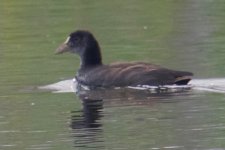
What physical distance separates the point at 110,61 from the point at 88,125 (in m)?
5.40

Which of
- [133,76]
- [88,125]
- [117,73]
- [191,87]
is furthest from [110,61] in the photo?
[88,125]

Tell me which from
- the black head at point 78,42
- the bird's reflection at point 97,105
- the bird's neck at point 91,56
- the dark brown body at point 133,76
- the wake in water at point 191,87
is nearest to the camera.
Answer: the bird's reflection at point 97,105

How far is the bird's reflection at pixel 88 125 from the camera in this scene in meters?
14.0

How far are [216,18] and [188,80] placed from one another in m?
7.92

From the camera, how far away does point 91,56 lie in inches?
771

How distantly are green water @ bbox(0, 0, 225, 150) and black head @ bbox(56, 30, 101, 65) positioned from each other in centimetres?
35

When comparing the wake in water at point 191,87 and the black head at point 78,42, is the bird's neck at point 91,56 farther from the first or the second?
the wake in water at point 191,87

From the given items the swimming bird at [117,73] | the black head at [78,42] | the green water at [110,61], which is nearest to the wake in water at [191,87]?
A: the swimming bird at [117,73]

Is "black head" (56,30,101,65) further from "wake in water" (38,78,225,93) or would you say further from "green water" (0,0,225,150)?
"wake in water" (38,78,225,93)

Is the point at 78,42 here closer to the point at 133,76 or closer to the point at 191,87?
the point at 133,76

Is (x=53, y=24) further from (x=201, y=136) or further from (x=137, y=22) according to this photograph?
(x=201, y=136)

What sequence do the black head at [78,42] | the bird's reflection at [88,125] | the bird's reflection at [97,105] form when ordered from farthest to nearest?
the black head at [78,42] → the bird's reflection at [97,105] → the bird's reflection at [88,125]

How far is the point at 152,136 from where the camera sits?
14.1 meters

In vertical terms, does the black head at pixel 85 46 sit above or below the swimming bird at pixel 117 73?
above
